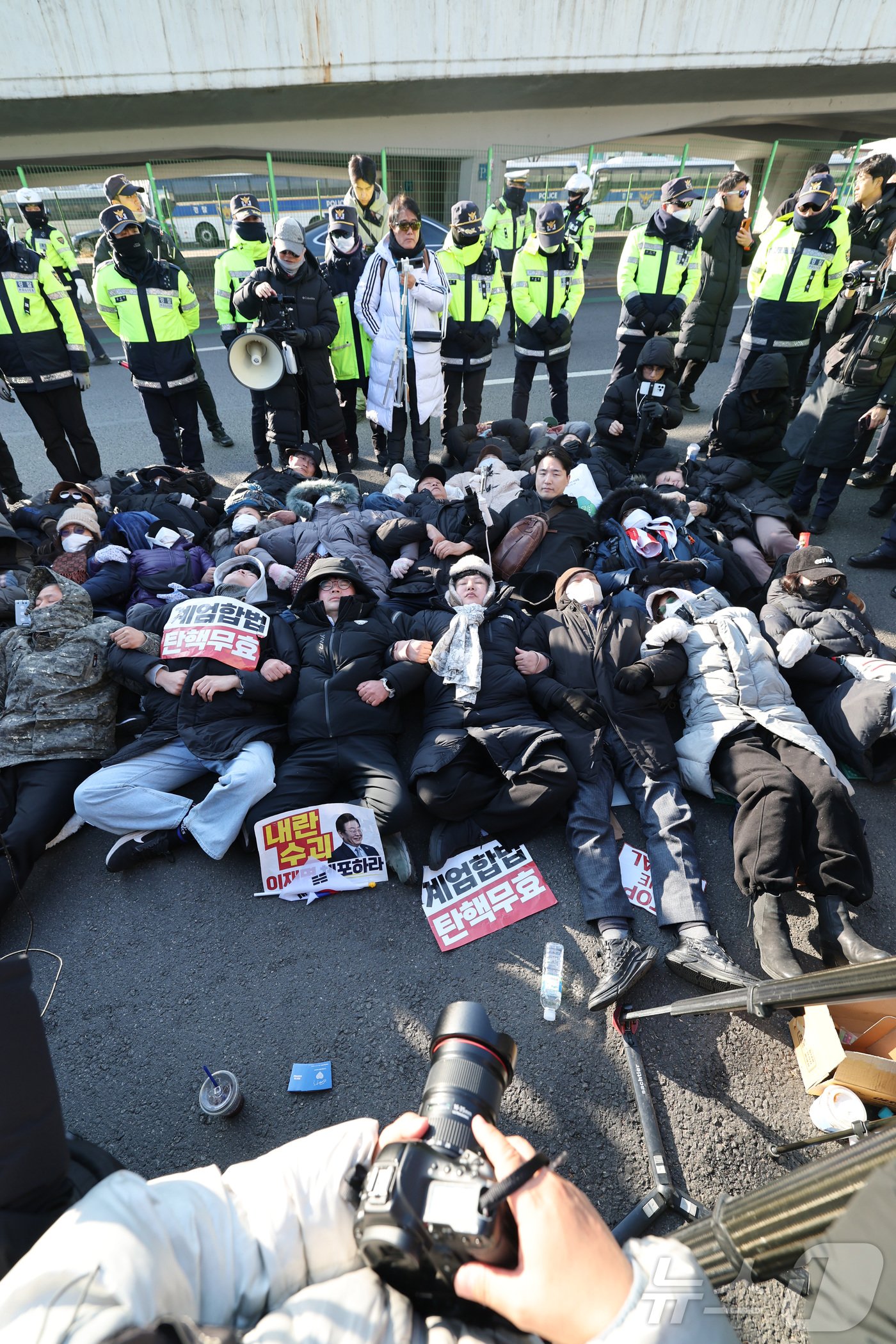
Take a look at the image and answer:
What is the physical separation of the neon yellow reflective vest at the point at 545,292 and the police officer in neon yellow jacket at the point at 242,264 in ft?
8.92

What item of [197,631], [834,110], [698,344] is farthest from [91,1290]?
[834,110]

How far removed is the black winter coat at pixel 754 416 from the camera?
5742 millimetres

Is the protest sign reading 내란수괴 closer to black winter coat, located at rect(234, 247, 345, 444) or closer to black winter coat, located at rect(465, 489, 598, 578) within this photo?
black winter coat, located at rect(465, 489, 598, 578)

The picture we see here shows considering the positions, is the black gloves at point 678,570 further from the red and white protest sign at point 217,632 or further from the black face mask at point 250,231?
the black face mask at point 250,231

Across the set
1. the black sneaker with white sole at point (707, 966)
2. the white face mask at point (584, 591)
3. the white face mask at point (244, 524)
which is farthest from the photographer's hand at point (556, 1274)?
the white face mask at point (244, 524)

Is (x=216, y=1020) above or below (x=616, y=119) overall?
below

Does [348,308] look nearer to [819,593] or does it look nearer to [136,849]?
[819,593]

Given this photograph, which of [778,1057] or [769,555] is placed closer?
[778,1057]

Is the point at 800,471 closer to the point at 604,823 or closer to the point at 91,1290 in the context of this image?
the point at 604,823

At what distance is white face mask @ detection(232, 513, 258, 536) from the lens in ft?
17.0

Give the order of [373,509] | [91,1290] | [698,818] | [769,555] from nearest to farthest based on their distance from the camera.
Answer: [91,1290] < [698,818] < [769,555] < [373,509]

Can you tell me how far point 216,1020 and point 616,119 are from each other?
17.2 meters

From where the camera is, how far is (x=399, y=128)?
12.7 meters

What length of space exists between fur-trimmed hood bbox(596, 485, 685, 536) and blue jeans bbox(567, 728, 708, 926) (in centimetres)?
230
